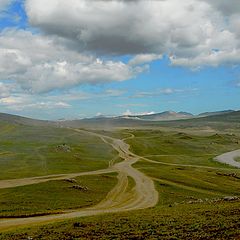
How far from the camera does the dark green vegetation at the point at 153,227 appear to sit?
130ft

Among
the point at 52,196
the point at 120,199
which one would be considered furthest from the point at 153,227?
the point at 52,196

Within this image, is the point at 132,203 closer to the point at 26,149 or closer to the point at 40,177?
the point at 40,177

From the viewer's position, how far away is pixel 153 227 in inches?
1736

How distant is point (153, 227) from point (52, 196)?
4418 centimetres

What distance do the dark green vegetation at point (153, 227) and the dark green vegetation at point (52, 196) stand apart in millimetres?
20753

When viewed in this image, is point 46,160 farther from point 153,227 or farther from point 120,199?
point 153,227

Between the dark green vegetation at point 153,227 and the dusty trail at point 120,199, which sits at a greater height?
the dark green vegetation at point 153,227

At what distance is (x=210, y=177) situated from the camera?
124 meters

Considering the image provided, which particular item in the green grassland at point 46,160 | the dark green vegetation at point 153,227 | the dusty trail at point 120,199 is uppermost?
the dark green vegetation at point 153,227

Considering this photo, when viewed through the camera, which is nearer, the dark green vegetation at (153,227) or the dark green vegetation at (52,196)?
the dark green vegetation at (153,227)

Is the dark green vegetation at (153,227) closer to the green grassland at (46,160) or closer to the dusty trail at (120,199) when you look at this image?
the dusty trail at (120,199)

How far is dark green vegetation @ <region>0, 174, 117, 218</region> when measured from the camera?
2790 inches

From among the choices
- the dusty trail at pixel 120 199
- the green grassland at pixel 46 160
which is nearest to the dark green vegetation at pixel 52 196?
the dusty trail at pixel 120 199

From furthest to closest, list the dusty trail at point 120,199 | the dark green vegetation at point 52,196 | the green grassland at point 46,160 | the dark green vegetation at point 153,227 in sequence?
1. the green grassland at point 46,160
2. the dark green vegetation at point 52,196
3. the dusty trail at point 120,199
4. the dark green vegetation at point 153,227
